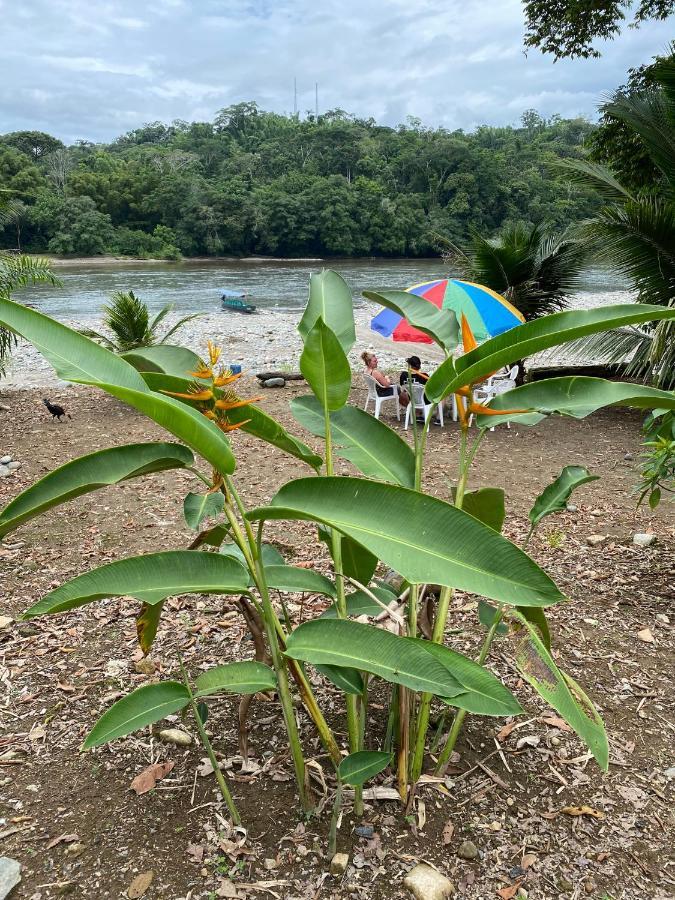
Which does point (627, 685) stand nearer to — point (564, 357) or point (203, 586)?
point (203, 586)

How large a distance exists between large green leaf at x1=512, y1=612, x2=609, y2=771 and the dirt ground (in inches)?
22.2

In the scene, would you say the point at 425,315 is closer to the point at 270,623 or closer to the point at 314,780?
the point at 270,623

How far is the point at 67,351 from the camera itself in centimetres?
144

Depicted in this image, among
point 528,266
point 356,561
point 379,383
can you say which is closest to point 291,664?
point 356,561

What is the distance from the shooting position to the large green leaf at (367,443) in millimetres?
1781

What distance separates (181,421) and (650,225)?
652cm

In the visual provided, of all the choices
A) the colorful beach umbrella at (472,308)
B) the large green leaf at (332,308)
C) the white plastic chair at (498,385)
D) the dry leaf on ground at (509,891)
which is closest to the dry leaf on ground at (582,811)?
the dry leaf on ground at (509,891)

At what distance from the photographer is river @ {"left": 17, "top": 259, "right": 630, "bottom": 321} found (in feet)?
76.3

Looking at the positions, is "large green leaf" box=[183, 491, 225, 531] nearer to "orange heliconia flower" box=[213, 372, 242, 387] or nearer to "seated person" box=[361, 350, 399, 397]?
"orange heliconia flower" box=[213, 372, 242, 387]

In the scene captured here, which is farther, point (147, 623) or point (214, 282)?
point (214, 282)

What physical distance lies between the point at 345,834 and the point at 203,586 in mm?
879

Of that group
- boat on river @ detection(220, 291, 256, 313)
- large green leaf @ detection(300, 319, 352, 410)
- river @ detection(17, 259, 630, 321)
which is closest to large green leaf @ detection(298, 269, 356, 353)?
large green leaf @ detection(300, 319, 352, 410)

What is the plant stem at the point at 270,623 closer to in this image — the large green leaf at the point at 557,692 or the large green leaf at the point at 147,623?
the large green leaf at the point at 147,623

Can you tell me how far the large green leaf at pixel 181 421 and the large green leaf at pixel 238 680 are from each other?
0.64m
